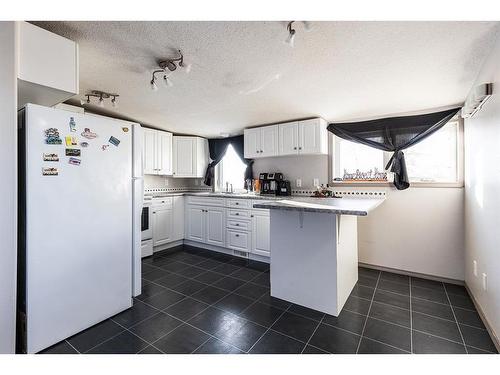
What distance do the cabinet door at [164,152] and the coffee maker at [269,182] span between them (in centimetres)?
166

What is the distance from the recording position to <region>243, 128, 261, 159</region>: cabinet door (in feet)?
12.4

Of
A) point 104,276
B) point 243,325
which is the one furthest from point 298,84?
point 104,276

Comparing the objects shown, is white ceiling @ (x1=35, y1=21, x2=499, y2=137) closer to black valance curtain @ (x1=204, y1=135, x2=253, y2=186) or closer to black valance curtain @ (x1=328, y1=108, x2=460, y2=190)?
black valance curtain @ (x1=328, y1=108, x2=460, y2=190)

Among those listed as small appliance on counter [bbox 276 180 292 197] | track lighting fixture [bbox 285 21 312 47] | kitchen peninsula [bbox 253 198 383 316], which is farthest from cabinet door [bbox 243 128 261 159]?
track lighting fixture [bbox 285 21 312 47]

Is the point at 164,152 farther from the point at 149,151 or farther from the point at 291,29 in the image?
the point at 291,29

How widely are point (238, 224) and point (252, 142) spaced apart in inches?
52.4

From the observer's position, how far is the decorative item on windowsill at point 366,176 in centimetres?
314

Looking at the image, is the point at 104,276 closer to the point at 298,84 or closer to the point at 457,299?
the point at 298,84

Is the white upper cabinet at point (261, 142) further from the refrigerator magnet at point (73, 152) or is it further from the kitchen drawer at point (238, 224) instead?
the refrigerator magnet at point (73, 152)

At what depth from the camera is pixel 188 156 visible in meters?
4.50

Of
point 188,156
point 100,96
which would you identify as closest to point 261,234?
point 188,156

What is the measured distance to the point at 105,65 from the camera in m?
2.01

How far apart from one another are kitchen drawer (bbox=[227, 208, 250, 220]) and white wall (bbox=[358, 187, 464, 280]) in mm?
1575
